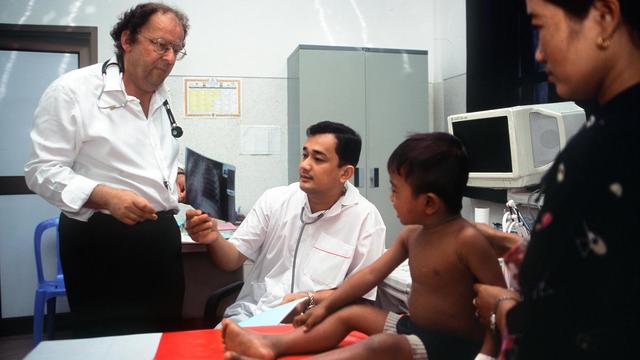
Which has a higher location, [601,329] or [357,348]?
[601,329]

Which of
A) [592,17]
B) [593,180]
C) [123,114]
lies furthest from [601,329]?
[123,114]

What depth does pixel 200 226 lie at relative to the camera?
1.71 metres

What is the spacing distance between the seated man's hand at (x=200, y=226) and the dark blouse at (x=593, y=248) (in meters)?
1.21

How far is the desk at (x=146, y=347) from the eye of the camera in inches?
51.2

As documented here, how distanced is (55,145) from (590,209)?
1.56 m

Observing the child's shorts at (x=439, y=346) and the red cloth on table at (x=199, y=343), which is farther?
the red cloth on table at (x=199, y=343)

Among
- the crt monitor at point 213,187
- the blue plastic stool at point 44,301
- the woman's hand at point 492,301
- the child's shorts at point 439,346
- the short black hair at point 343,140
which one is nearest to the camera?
the woman's hand at point 492,301

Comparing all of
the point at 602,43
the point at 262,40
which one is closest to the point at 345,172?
the point at 602,43

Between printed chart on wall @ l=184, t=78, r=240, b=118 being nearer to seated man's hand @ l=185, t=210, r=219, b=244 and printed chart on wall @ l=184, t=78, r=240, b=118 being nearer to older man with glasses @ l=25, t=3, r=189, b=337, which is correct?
older man with glasses @ l=25, t=3, r=189, b=337

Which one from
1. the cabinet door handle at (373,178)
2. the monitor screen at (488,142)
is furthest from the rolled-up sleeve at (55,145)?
the cabinet door handle at (373,178)

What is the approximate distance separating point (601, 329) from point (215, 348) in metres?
1.02

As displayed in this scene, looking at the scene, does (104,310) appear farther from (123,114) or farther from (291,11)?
(291,11)

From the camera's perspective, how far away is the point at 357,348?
45.4 inches

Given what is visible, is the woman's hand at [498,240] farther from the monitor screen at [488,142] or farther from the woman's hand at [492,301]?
the monitor screen at [488,142]
